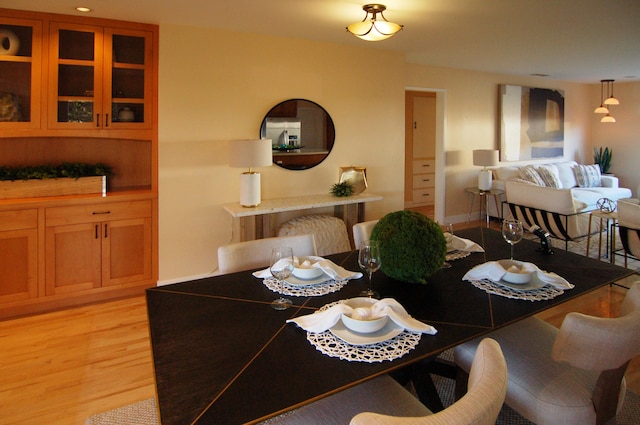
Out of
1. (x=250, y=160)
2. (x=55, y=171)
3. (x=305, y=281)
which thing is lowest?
(x=305, y=281)

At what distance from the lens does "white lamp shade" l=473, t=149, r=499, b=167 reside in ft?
19.5

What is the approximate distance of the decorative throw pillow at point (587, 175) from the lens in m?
7.03

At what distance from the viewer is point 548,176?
21.1 feet

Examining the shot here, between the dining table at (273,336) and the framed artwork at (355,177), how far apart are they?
2.41m

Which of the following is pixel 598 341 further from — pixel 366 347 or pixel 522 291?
pixel 366 347

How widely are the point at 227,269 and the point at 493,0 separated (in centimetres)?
264

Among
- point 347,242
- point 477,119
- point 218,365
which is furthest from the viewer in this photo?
point 477,119

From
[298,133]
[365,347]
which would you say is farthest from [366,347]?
[298,133]

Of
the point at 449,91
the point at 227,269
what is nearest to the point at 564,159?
the point at 449,91

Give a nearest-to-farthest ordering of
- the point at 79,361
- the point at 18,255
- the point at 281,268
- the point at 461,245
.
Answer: the point at 281,268, the point at 461,245, the point at 79,361, the point at 18,255

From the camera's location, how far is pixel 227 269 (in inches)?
80.9

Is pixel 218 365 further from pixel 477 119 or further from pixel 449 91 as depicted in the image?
pixel 477 119

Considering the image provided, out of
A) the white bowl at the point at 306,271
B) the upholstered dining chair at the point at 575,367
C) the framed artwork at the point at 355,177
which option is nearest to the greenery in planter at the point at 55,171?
the framed artwork at the point at 355,177

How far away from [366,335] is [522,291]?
76cm
